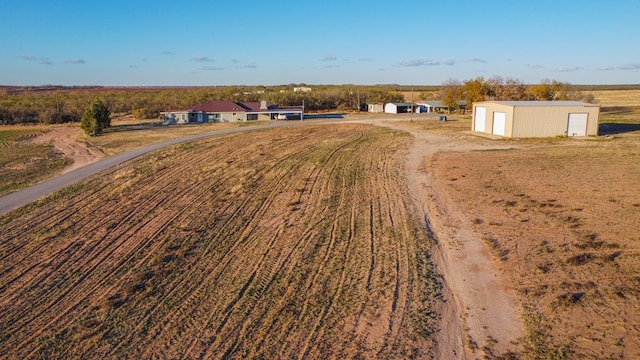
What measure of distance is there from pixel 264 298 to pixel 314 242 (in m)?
3.80

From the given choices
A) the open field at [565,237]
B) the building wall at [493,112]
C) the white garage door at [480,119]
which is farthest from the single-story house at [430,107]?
the open field at [565,237]

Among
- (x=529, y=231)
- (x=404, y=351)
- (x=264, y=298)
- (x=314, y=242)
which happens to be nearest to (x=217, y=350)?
(x=264, y=298)

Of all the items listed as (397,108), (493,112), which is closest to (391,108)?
(397,108)

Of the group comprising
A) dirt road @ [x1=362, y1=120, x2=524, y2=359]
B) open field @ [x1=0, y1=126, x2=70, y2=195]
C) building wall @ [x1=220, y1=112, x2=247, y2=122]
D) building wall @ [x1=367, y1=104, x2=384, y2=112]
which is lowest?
open field @ [x1=0, y1=126, x2=70, y2=195]

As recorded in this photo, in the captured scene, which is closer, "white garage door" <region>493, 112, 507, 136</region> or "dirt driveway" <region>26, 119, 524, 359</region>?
"dirt driveway" <region>26, 119, 524, 359</region>

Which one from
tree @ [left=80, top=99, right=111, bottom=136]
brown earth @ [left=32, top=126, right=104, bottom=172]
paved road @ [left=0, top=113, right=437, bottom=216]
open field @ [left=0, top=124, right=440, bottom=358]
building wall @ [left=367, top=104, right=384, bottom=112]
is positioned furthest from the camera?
building wall @ [left=367, top=104, right=384, bottom=112]

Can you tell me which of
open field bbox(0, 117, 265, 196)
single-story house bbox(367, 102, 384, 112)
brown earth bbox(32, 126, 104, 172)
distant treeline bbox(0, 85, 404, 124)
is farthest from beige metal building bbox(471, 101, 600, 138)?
distant treeline bbox(0, 85, 404, 124)

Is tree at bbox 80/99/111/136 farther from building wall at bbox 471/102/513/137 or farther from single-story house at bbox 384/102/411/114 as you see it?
single-story house at bbox 384/102/411/114

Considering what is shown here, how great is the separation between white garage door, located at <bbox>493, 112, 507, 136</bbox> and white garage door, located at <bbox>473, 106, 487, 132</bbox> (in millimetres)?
1709

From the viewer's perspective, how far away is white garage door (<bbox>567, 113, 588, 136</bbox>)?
37.2 metres

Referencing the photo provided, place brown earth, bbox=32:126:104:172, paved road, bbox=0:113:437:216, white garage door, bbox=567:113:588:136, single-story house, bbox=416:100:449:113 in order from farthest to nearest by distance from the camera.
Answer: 1. single-story house, bbox=416:100:449:113
2. white garage door, bbox=567:113:588:136
3. brown earth, bbox=32:126:104:172
4. paved road, bbox=0:113:437:216

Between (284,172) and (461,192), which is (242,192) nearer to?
(284,172)

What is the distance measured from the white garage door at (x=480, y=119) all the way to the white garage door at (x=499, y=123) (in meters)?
1.71

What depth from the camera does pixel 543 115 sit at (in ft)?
121
